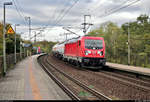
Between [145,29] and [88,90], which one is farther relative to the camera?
[145,29]

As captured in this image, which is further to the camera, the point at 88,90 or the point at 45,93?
the point at 88,90

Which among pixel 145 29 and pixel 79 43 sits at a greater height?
pixel 145 29

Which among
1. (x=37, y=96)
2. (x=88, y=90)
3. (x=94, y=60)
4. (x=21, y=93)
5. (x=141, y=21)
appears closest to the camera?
(x=37, y=96)

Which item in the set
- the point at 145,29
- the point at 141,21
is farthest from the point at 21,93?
the point at 141,21

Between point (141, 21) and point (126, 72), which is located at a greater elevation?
point (141, 21)

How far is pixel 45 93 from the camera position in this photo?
8609 mm

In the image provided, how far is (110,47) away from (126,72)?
23.4m

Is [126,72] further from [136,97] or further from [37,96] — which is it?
[37,96]

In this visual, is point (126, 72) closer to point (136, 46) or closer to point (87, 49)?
point (87, 49)

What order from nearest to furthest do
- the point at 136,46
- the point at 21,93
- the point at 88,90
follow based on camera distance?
the point at 21,93 < the point at 88,90 < the point at 136,46

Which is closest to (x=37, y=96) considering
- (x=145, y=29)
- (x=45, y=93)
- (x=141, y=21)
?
(x=45, y=93)

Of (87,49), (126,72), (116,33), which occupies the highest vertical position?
(116,33)

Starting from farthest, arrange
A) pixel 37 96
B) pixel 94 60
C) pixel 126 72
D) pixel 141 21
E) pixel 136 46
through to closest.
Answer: pixel 141 21, pixel 136 46, pixel 94 60, pixel 126 72, pixel 37 96

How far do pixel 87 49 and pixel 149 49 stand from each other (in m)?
22.1
